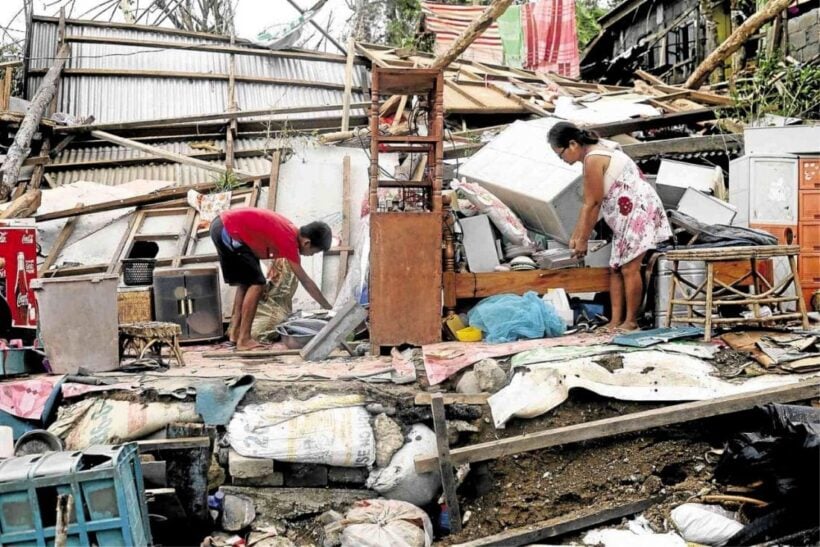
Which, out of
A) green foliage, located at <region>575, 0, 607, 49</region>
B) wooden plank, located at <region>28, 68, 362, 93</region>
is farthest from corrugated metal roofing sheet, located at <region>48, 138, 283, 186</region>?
green foliage, located at <region>575, 0, 607, 49</region>

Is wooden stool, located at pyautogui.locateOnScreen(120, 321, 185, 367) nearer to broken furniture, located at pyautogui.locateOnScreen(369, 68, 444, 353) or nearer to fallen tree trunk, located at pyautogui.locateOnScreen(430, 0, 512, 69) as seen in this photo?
broken furniture, located at pyautogui.locateOnScreen(369, 68, 444, 353)

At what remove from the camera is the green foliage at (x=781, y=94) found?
26.1 ft

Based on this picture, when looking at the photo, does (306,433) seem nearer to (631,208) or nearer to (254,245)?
(254,245)

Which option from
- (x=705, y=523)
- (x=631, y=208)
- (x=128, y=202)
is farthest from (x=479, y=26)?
(x=705, y=523)

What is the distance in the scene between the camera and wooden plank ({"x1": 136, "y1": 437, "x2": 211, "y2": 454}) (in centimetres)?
447

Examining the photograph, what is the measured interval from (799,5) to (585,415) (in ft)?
28.6

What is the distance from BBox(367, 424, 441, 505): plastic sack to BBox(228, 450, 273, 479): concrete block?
640mm

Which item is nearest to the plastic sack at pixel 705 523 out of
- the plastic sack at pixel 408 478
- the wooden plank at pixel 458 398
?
the wooden plank at pixel 458 398

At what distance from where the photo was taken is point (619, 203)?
5566mm

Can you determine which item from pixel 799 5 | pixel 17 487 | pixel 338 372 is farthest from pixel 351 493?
pixel 799 5

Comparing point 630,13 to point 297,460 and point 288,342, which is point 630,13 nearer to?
point 288,342

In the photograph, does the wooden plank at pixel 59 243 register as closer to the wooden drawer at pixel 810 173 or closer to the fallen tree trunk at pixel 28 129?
the fallen tree trunk at pixel 28 129

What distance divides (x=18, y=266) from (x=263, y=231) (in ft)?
8.31

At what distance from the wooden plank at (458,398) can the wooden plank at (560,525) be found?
85cm
